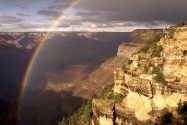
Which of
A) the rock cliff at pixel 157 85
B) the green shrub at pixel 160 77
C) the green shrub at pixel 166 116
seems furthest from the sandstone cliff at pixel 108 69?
the green shrub at pixel 166 116

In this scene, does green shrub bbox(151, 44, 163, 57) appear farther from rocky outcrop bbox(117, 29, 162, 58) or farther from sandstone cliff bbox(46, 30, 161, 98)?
rocky outcrop bbox(117, 29, 162, 58)

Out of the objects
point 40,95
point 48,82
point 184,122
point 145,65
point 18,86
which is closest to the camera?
point 184,122

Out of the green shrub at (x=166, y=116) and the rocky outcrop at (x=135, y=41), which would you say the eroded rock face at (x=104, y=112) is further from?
the rocky outcrop at (x=135, y=41)

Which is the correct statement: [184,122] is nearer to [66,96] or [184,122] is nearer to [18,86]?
[66,96]

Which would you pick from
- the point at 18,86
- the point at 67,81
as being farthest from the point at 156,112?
the point at 18,86

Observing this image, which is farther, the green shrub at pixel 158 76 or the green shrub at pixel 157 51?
the green shrub at pixel 157 51

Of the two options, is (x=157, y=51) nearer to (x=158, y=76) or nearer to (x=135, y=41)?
(x=158, y=76)

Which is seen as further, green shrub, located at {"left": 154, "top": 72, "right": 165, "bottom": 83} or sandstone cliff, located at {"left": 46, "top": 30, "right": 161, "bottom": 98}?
sandstone cliff, located at {"left": 46, "top": 30, "right": 161, "bottom": 98}

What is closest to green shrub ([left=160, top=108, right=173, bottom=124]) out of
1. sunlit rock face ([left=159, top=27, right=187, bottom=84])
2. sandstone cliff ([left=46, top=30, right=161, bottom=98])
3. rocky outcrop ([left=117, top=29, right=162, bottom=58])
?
sunlit rock face ([left=159, top=27, right=187, bottom=84])

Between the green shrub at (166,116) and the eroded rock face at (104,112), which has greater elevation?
the green shrub at (166,116)

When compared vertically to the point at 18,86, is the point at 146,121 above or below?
above

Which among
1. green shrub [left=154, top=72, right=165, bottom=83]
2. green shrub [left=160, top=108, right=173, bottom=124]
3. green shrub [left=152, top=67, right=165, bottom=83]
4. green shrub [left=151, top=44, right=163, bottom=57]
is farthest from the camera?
green shrub [left=151, top=44, right=163, bottom=57]
